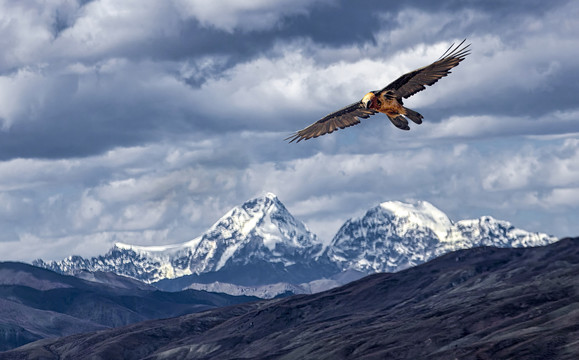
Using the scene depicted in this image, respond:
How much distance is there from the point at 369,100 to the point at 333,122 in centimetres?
491

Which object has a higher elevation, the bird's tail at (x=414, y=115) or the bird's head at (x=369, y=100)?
the bird's head at (x=369, y=100)

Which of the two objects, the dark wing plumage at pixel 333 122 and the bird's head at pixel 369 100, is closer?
the bird's head at pixel 369 100

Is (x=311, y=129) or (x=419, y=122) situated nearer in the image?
(x=419, y=122)

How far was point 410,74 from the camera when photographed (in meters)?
31.3

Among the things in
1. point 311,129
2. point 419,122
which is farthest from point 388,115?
point 311,129

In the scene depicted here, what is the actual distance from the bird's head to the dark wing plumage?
112 inches

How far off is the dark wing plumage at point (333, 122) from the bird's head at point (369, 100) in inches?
112

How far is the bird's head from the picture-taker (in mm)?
30031

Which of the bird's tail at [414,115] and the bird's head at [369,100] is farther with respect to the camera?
the bird's tail at [414,115]

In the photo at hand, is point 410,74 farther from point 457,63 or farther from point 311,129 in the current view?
point 311,129

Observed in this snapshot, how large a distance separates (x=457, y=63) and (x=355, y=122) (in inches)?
185

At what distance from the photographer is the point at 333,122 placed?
3488cm

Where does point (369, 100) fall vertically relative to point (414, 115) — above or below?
above

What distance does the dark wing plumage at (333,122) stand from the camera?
111 feet
